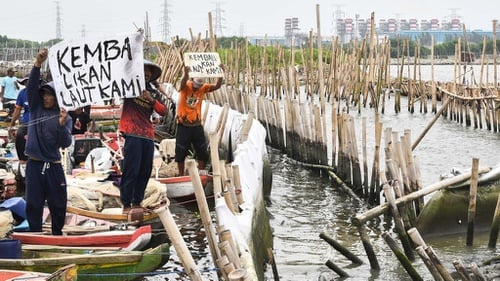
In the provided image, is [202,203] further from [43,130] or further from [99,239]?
[43,130]

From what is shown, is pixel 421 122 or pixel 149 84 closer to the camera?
pixel 149 84

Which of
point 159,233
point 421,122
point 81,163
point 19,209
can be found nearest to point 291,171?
point 81,163

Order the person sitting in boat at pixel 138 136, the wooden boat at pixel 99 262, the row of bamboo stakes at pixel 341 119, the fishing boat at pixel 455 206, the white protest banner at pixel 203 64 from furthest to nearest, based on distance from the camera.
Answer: the white protest banner at pixel 203 64, the row of bamboo stakes at pixel 341 119, the fishing boat at pixel 455 206, the person sitting in boat at pixel 138 136, the wooden boat at pixel 99 262

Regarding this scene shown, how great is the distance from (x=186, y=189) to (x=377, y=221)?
9.31 ft

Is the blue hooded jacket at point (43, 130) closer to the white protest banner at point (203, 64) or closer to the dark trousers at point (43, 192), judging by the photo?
the dark trousers at point (43, 192)

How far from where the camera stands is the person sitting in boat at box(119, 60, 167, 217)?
9406mm

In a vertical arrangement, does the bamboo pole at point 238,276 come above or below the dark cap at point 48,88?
below

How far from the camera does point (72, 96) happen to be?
8008 millimetres

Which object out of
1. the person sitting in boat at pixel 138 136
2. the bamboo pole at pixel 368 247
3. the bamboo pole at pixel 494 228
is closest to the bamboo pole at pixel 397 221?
the bamboo pole at pixel 368 247

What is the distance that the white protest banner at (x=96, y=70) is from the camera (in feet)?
26.3

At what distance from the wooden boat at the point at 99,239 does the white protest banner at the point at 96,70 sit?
52.5 inches

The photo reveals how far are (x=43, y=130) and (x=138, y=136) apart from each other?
1522 mm

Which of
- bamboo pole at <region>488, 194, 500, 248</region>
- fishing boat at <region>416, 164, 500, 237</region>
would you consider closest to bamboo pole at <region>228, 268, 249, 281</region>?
bamboo pole at <region>488, 194, 500, 248</region>

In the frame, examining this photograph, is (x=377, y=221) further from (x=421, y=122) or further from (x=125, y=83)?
(x=421, y=122)
